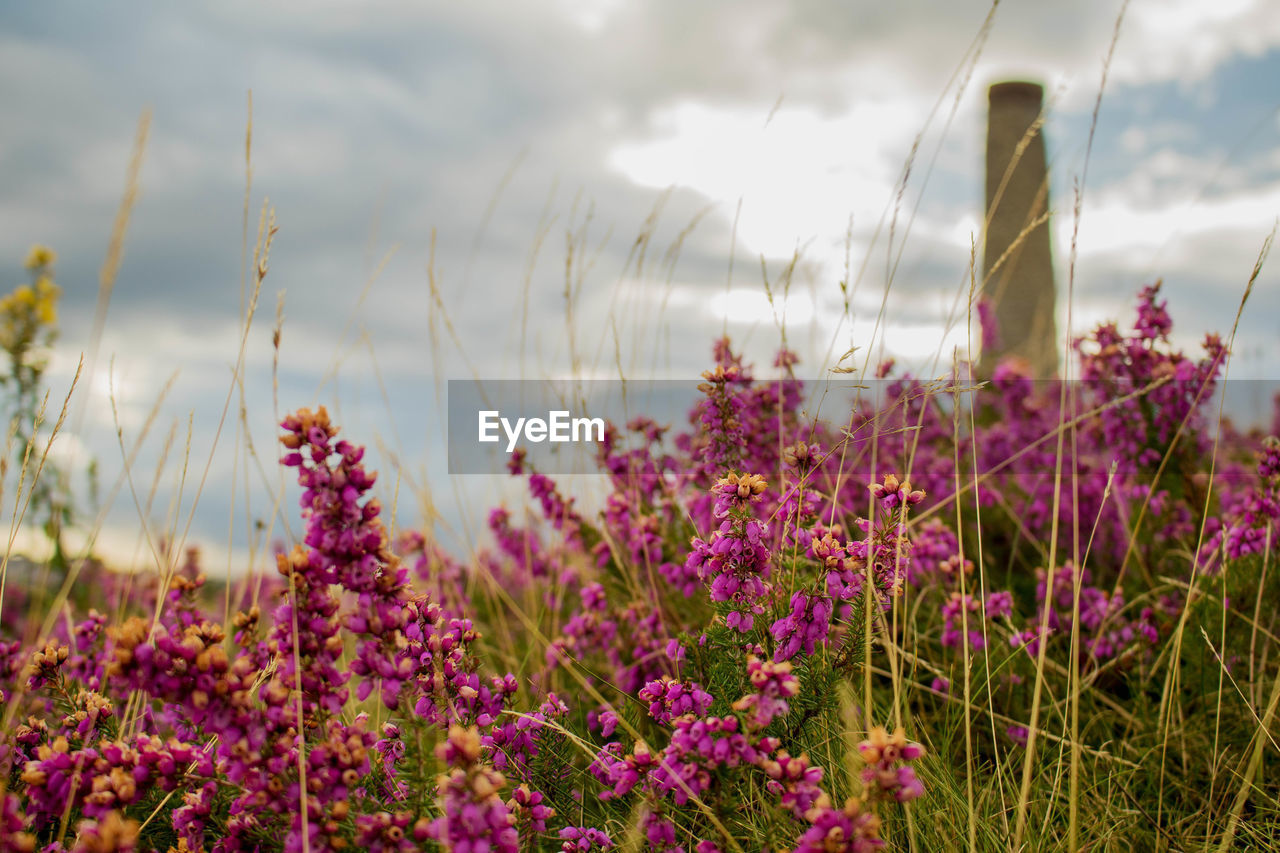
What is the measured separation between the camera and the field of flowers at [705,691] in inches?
55.2

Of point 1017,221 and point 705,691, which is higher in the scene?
point 1017,221

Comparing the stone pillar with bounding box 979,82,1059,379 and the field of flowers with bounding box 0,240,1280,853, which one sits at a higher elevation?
the stone pillar with bounding box 979,82,1059,379

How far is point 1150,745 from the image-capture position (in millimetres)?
2869

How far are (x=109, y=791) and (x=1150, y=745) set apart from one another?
3021mm

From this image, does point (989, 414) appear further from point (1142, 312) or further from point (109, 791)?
point (109, 791)

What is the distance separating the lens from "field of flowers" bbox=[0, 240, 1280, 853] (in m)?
1.40

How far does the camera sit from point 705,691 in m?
1.91

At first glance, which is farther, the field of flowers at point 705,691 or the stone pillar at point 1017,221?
the stone pillar at point 1017,221

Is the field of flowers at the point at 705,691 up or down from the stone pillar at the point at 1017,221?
down

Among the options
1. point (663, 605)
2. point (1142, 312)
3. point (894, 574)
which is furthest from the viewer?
point (1142, 312)

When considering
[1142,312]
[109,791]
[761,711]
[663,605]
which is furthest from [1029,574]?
[109,791]

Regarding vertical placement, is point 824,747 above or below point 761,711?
below

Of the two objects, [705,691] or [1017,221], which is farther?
A: [1017,221]

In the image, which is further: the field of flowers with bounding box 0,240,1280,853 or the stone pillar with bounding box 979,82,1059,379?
the stone pillar with bounding box 979,82,1059,379
